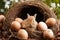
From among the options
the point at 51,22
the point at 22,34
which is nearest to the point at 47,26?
the point at 51,22

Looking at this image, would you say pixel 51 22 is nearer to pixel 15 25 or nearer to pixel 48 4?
pixel 15 25

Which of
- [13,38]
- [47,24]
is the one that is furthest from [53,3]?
[13,38]

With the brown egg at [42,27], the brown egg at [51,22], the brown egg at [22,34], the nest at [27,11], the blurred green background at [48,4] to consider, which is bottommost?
the brown egg at [22,34]

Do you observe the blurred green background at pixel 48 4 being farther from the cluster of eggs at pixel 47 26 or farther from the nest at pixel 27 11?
the cluster of eggs at pixel 47 26

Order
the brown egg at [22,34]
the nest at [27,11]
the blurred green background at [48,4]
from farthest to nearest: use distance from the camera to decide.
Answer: the blurred green background at [48,4] < the nest at [27,11] < the brown egg at [22,34]

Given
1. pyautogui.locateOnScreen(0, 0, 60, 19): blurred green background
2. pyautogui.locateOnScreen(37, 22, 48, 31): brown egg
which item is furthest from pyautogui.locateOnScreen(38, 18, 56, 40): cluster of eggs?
pyautogui.locateOnScreen(0, 0, 60, 19): blurred green background

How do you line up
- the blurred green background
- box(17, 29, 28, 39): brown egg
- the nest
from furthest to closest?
the blurred green background, the nest, box(17, 29, 28, 39): brown egg

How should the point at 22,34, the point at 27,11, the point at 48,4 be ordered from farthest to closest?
the point at 48,4
the point at 27,11
the point at 22,34

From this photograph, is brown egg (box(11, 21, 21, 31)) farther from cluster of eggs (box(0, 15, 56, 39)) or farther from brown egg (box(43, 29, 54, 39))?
brown egg (box(43, 29, 54, 39))

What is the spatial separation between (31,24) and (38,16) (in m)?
0.18

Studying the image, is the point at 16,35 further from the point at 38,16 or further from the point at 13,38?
the point at 38,16

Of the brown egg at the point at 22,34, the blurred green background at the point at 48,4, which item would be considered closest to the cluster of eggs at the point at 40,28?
the brown egg at the point at 22,34

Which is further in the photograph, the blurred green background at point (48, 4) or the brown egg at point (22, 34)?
the blurred green background at point (48, 4)

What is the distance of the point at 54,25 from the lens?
144 centimetres
